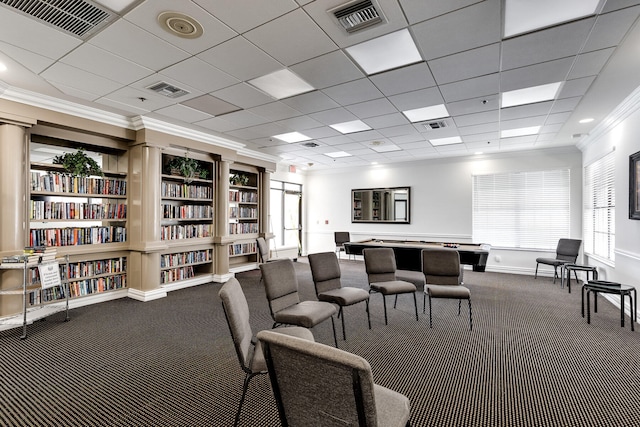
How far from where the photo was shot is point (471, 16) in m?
2.35

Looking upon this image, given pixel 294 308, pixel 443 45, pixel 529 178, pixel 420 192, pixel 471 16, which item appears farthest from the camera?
pixel 420 192

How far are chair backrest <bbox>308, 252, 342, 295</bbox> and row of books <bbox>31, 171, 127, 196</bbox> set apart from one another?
3.61 meters

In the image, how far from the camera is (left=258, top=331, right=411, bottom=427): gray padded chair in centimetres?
107

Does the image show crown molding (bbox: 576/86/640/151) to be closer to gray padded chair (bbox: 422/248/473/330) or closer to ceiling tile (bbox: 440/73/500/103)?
ceiling tile (bbox: 440/73/500/103)

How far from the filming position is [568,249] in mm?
6180

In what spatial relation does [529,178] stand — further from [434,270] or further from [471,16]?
[471,16]

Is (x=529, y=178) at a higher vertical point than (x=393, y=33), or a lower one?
lower

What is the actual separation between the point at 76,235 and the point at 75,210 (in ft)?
1.22

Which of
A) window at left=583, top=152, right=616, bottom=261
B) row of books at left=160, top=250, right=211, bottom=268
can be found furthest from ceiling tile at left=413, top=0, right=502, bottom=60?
row of books at left=160, top=250, right=211, bottom=268

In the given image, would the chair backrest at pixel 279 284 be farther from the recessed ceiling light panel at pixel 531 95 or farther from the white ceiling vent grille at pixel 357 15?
the recessed ceiling light panel at pixel 531 95

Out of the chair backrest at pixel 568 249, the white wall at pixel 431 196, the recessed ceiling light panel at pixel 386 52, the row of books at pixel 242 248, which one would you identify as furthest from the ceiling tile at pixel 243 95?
the chair backrest at pixel 568 249

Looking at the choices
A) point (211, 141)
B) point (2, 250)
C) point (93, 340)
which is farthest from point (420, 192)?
point (2, 250)

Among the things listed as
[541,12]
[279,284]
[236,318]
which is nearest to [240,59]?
[279,284]

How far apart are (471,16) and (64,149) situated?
573cm
